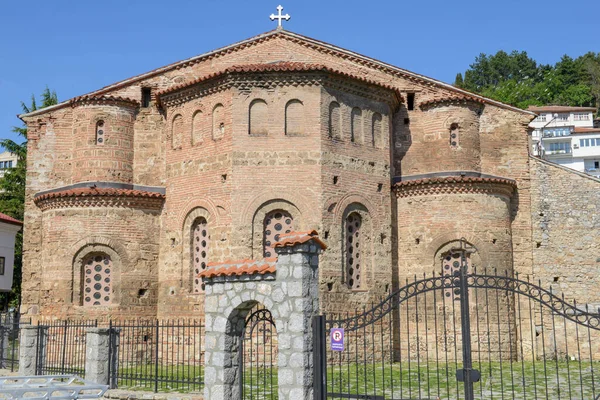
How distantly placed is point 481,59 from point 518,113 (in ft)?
190

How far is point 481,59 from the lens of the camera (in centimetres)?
7619

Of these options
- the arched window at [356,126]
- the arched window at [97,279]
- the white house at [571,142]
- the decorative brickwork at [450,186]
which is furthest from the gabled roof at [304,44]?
the white house at [571,142]

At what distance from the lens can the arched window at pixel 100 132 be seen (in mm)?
20875

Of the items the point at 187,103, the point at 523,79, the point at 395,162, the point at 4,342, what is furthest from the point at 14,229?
the point at 523,79

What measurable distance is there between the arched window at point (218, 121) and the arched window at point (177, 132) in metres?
1.49

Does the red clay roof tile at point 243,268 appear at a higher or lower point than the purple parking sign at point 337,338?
higher

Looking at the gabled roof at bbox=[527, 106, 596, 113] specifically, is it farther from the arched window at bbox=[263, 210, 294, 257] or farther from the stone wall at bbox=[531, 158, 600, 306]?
the arched window at bbox=[263, 210, 294, 257]

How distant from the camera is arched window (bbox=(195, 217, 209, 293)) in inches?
743

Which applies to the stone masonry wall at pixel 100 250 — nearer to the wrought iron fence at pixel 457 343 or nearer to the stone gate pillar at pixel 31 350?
the stone gate pillar at pixel 31 350

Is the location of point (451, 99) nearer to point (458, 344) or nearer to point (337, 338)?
point (458, 344)

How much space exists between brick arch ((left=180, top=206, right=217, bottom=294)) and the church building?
43mm

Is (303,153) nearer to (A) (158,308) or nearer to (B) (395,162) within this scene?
(B) (395,162)

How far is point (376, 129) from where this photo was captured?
65.5 ft

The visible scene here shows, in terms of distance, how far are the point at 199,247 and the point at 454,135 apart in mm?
8607
